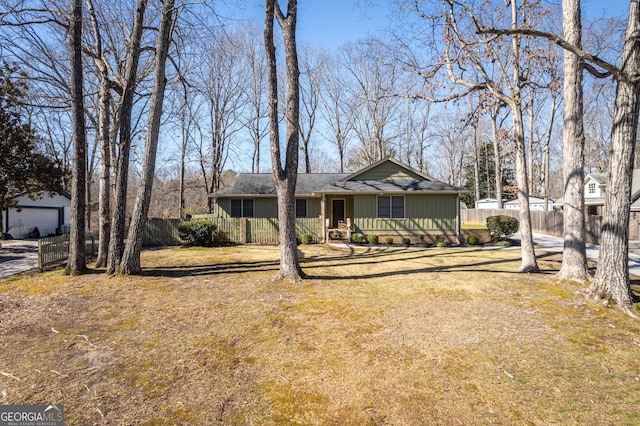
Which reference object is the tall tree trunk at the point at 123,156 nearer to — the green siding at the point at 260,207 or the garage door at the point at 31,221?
the green siding at the point at 260,207

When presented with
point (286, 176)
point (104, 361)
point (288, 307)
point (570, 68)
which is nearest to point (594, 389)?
point (288, 307)

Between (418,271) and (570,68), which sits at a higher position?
(570,68)

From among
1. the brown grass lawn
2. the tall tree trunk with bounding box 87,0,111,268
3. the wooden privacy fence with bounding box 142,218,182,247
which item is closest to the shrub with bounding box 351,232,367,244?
the brown grass lawn

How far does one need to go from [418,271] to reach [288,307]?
4.70 meters

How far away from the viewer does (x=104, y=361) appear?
3674 millimetres

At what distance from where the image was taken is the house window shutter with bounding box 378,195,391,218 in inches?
626

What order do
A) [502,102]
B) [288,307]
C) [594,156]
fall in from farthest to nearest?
[594,156]
[502,102]
[288,307]

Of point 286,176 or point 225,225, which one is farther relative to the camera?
point 225,225

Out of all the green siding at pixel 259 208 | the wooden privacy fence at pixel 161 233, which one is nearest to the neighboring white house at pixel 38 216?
the wooden privacy fence at pixel 161 233

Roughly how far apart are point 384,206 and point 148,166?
36.8ft

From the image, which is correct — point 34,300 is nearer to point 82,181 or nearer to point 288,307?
point 82,181

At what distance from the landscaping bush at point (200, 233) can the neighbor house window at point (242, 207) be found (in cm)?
253

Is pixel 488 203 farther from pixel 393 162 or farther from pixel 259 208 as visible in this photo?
pixel 259 208

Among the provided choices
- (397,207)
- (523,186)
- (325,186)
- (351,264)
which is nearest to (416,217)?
(397,207)
